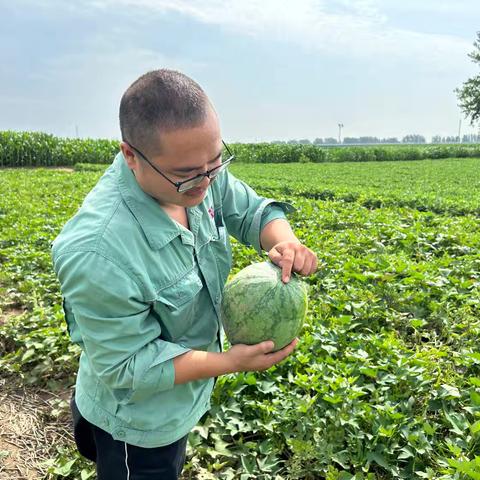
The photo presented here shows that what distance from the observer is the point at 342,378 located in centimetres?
317

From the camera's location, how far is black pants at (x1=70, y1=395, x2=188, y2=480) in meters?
2.06

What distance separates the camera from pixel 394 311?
4.38m

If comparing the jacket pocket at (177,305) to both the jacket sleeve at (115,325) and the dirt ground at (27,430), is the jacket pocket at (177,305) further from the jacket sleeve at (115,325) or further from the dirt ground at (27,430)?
the dirt ground at (27,430)

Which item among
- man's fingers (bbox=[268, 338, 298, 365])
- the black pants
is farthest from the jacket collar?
the black pants

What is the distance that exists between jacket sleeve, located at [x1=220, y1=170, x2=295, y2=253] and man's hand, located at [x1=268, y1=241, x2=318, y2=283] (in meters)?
0.29

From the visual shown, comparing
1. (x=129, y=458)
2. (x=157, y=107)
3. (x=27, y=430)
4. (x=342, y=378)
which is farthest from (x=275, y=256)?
(x=27, y=430)

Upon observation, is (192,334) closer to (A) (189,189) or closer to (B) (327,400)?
(A) (189,189)

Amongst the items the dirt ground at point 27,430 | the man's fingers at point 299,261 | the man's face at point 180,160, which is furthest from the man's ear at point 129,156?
the dirt ground at point 27,430

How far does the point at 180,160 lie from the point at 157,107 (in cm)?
19

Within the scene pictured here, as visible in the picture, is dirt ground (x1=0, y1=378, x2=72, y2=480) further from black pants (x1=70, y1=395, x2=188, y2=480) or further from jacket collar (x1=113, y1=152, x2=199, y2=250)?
jacket collar (x1=113, y1=152, x2=199, y2=250)

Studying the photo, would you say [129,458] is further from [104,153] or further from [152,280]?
[104,153]

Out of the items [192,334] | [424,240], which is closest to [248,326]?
[192,334]

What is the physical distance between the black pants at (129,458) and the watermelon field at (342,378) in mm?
727

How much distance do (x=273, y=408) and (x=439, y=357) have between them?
1.47m
